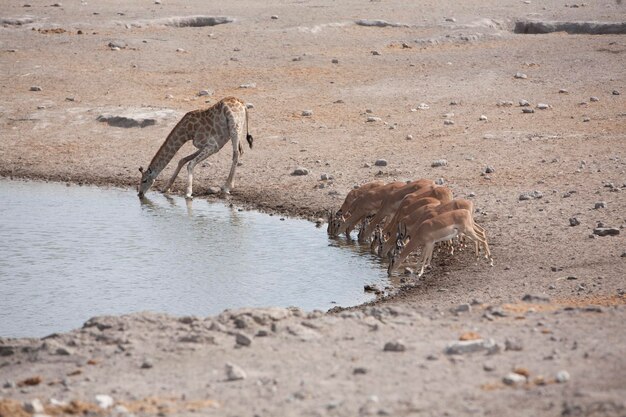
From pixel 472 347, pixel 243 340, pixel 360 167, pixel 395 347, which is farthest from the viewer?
pixel 360 167

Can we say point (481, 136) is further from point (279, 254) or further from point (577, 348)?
point (577, 348)

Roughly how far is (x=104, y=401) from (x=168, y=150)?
485 inches

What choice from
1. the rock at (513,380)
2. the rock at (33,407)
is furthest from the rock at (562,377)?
the rock at (33,407)

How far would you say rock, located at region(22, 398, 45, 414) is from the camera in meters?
7.82

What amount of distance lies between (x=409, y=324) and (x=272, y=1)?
26.5 metres

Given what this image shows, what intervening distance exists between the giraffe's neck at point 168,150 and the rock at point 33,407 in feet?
39.1

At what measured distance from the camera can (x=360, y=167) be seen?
63.3ft

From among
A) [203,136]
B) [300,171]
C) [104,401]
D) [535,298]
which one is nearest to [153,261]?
[300,171]

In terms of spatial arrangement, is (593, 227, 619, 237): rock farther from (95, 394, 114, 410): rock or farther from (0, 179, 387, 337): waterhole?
(95, 394, 114, 410): rock

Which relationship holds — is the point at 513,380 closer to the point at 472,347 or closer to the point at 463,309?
the point at 472,347

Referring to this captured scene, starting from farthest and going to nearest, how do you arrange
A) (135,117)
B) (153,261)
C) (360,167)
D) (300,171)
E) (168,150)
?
(135,117), (168,150), (360,167), (300,171), (153,261)

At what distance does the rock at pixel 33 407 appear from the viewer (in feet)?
25.7

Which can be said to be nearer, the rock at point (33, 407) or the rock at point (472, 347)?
the rock at point (33, 407)

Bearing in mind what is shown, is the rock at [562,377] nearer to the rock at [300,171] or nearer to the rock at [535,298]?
the rock at [535,298]
